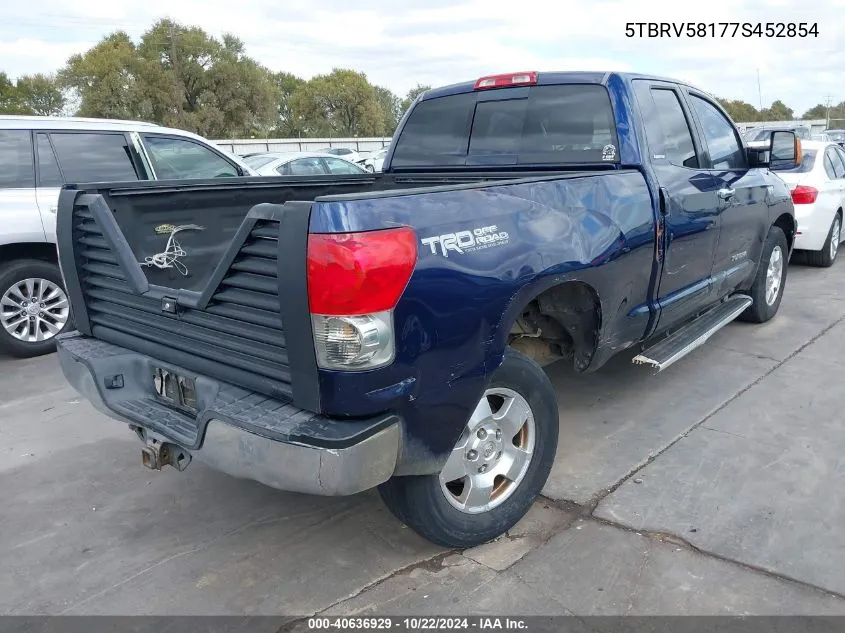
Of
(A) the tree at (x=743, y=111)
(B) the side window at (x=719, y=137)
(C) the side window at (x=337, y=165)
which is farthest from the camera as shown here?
(A) the tree at (x=743, y=111)

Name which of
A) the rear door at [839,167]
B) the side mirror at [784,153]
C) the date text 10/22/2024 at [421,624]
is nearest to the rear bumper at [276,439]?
the date text 10/22/2024 at [421,624]

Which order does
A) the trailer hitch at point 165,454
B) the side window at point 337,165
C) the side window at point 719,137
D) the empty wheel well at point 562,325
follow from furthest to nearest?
1. the side window at point 337,165
2. the side window at point 719,137
3. the empty wheel well at point 562,325
4. the trailer hitch at point 165,454

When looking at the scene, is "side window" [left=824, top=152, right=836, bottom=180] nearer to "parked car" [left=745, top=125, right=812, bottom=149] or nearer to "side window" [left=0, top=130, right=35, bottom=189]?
"parked car" [left=745, top=125, right=812, bottom=149]

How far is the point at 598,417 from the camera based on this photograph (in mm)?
4422

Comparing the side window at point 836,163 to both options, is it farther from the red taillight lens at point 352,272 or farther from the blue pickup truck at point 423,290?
the red taillight lens at point 352,272

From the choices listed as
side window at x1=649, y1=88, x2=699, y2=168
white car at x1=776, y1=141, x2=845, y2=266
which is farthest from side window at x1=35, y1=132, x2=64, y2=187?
white car at x1=776, y1=141, x2=845, y2=266

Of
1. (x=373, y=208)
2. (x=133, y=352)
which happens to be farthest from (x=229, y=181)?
(x=373, y=208)

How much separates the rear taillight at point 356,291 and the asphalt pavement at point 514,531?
1076 mm

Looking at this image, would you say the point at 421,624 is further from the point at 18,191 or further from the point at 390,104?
the point at 390,104

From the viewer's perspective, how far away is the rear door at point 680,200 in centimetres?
399

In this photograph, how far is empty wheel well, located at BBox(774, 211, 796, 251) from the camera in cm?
597

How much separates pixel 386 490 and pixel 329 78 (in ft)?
222

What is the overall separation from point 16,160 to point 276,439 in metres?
5.02

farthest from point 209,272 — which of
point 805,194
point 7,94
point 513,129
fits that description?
point 7,94
